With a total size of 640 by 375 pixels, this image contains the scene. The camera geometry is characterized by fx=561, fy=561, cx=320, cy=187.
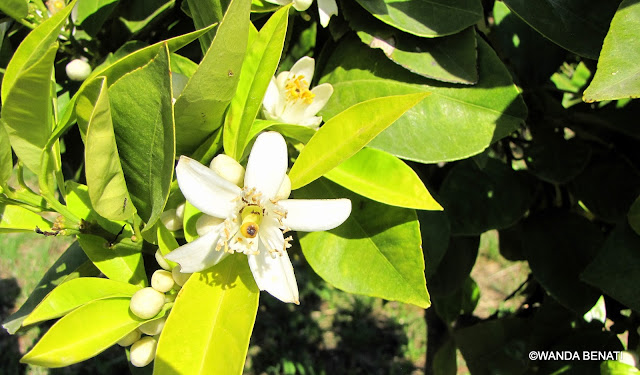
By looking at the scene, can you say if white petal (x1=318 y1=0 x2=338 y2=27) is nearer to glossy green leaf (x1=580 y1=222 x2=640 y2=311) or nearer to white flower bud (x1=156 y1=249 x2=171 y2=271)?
white flower bud (x1=156 y1=249 x2=171 y2=271)

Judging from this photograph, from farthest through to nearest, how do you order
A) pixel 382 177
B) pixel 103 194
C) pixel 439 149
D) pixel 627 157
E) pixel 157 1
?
pixel 627 157, pixel 157 1, pixel 439 149, pixel 382 177, pixel 103 194

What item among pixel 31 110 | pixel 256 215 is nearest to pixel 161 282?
pixel 256 215

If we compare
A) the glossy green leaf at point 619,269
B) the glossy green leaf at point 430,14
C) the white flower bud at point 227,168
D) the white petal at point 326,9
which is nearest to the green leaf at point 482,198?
the glossy green leaf at point 619,269

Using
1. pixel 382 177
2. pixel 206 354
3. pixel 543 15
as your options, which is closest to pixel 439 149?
pixel 382 177

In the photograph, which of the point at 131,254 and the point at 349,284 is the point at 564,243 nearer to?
the point at 349,284

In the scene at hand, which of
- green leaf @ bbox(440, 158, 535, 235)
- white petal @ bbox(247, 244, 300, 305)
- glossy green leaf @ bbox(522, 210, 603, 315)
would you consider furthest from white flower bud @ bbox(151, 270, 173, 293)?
glossy green leaf @ bbox(522, 210, 603, 315)

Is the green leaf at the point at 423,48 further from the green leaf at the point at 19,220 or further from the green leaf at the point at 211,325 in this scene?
the green leaf at the point at 19,220
